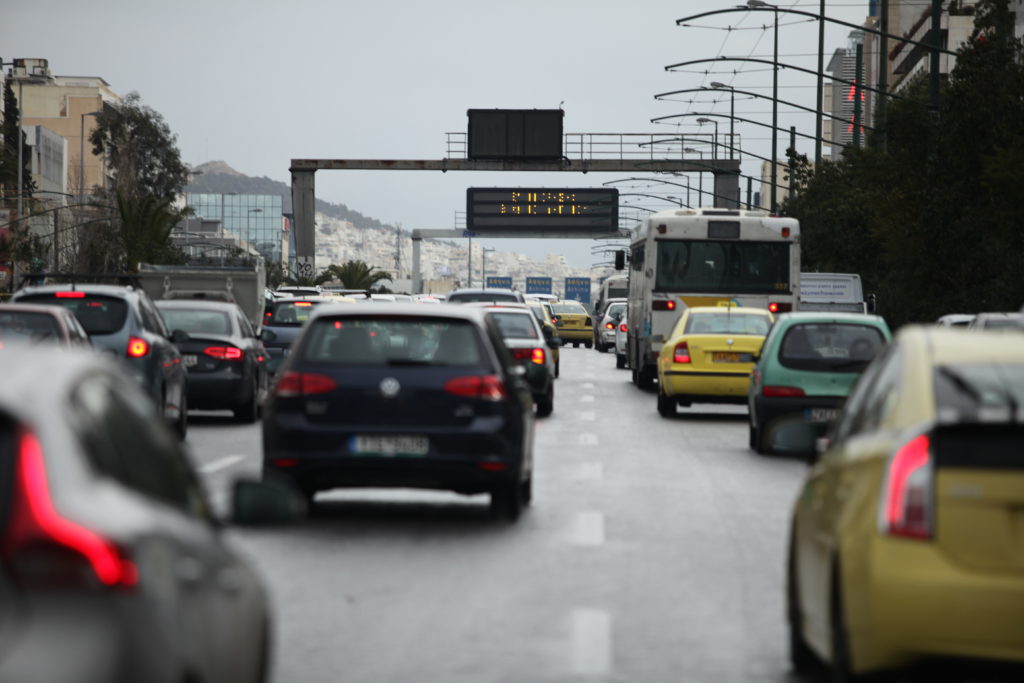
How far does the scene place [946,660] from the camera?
5926 mm

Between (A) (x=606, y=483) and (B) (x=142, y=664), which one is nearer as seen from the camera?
(B) (x=142, y=664)

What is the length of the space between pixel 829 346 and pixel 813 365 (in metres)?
0.33

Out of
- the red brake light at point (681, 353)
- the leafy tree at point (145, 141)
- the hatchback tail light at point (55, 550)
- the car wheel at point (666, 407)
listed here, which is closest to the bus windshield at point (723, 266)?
the car wheel at point (666, 407)

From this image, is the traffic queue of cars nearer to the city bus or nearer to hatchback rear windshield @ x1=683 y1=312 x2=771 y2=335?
hatchback rear windshield @ x1=683 y1=312 x2=771 y2=335

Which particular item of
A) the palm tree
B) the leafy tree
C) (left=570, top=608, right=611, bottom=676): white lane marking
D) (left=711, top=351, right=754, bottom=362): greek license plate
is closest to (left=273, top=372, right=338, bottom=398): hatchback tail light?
(left=570, top=608, right=611, bottom=676): white lane marking

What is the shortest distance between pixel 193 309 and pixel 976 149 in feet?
52.3

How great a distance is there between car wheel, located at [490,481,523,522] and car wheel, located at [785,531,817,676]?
5302 mm

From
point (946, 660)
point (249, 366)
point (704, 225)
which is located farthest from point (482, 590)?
point (704, 225)

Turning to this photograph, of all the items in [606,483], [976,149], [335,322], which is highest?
[976,149]

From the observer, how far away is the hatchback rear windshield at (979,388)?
661 centimetres

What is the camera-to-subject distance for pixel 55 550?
4.09 meters

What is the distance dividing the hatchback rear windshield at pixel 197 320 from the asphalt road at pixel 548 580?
6.58 m

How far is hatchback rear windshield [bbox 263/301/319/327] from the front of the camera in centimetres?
3244

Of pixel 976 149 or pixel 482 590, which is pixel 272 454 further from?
pixel 976 149
